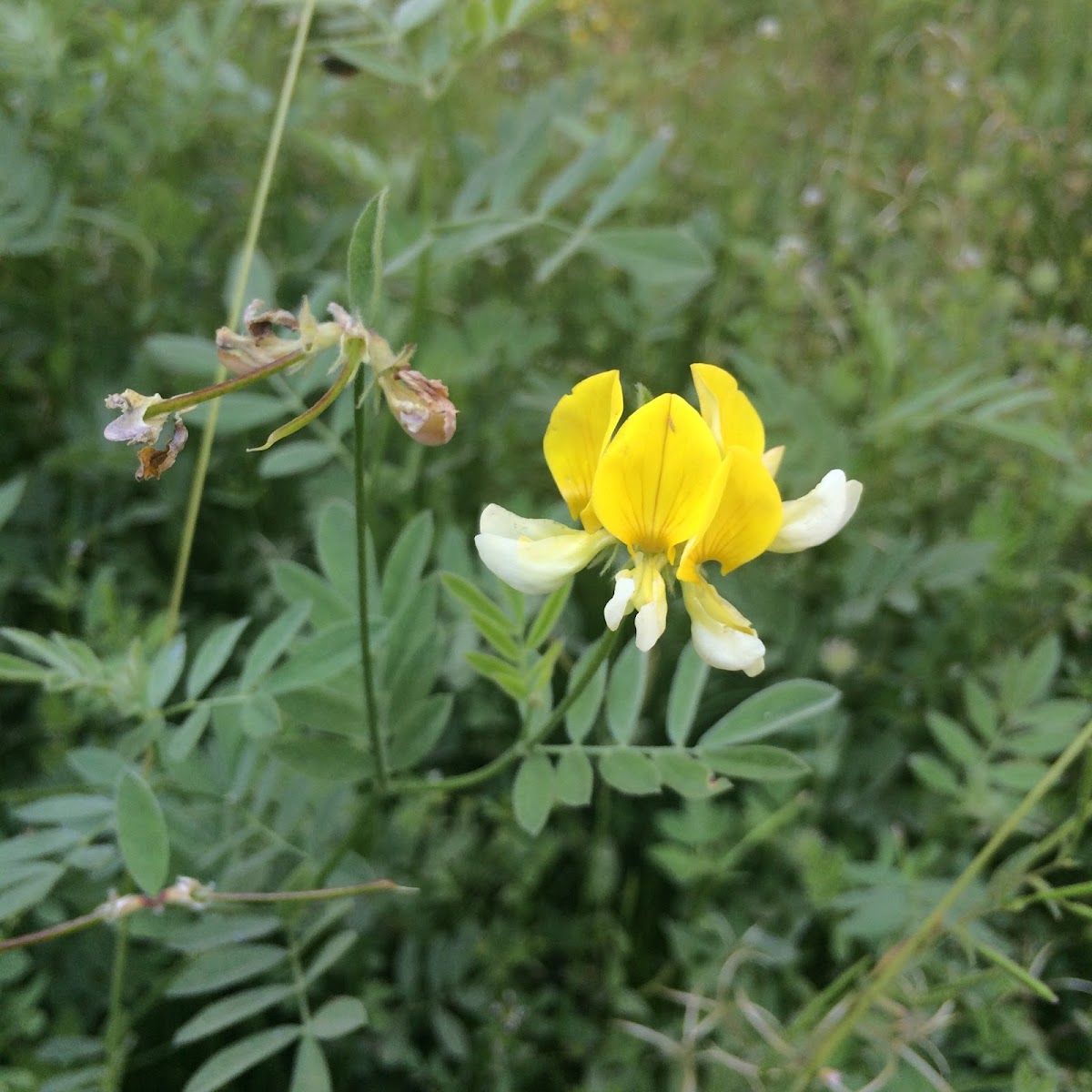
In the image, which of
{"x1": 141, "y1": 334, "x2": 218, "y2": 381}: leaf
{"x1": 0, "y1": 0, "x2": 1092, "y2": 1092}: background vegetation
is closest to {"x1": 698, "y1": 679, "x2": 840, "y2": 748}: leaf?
{"x1": 0, "y1": 0, "x2": 1092, "y2": 1092}: background vegetation

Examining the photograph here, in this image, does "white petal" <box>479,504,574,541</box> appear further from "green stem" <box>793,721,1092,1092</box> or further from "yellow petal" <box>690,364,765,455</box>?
"green stem" <box>793,721,1092,1092</box>

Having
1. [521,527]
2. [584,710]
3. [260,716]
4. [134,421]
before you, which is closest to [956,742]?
[584,710]

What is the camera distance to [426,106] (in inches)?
56.3

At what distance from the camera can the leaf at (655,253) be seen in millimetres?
1490

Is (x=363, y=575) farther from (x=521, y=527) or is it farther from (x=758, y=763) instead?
(x=758, y=763)

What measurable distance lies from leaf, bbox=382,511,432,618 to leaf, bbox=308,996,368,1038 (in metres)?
0.39

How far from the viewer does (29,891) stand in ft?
3.17

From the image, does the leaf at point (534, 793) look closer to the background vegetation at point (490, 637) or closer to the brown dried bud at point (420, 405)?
the background vegetation at point (490, 637)

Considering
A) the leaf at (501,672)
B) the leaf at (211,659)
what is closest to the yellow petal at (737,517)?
the leaf at (501,672)

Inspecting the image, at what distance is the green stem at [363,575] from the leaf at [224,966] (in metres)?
0.21

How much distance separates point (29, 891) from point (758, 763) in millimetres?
704

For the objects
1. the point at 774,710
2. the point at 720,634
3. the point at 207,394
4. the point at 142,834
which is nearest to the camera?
the point at 207,394

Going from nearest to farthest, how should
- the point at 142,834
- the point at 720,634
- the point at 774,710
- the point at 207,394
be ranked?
1. the point at 207,394
2. the point at 720,634
3. the point at 142,834
4. the point at 774,710

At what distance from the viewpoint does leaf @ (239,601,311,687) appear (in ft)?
3.28
